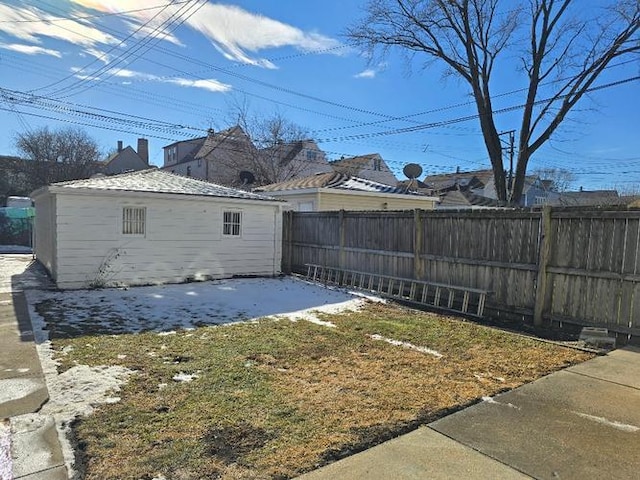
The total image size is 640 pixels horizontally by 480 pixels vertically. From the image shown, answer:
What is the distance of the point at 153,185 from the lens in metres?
11.1

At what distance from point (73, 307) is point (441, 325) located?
6407 mm

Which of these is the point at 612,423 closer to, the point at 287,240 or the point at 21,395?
the point at 21,395

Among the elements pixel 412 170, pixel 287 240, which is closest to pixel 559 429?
pixel 287 240

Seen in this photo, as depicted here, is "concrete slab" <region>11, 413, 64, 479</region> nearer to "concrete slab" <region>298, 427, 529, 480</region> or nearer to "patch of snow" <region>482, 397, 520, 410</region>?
"concrete slab" <region>298, 427, 529, 480</region>

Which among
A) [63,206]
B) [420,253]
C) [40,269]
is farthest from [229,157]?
[420,253]

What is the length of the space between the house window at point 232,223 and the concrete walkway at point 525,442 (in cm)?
902

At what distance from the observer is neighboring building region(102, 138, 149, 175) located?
3962cm

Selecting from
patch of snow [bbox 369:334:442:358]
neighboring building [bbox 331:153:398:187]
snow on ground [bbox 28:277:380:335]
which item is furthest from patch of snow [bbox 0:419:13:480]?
neighboring building [bbox 331:153:398:187]

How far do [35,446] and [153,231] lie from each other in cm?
803

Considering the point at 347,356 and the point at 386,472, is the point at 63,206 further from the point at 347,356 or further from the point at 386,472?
the point at 386,472

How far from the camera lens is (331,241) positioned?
37.9 ft

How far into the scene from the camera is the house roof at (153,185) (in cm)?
995

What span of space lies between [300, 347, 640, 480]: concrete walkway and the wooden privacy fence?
2.14 metres

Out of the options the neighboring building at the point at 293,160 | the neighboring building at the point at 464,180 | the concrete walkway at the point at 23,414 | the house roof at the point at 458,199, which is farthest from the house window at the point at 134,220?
the neighboring building at the point at 464,180
